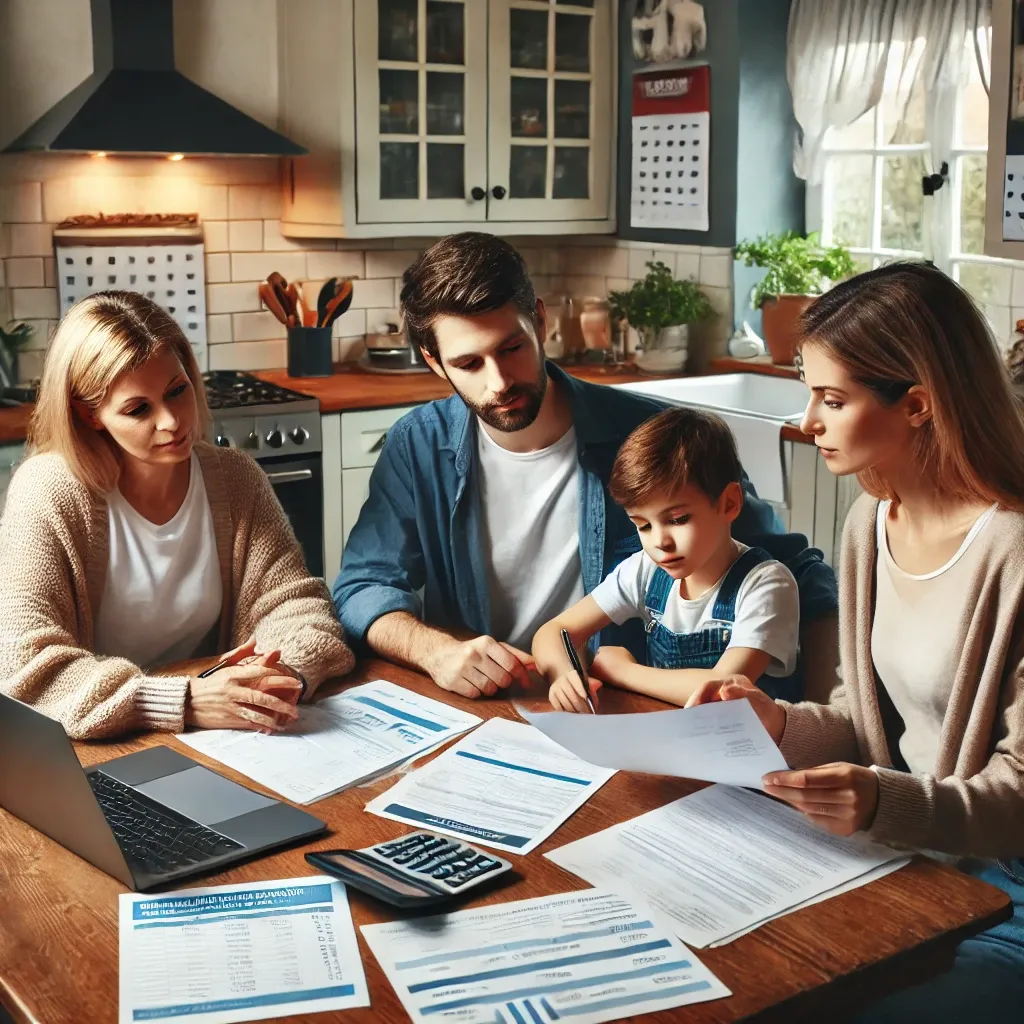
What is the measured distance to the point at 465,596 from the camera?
7.91 feet

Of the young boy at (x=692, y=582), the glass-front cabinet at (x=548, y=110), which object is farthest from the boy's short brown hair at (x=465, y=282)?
the glass-front cabinet at (x=548, y=110)

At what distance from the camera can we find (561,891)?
1.41 metres

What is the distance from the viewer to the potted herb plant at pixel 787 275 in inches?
167

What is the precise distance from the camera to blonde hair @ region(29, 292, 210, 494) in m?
2.14

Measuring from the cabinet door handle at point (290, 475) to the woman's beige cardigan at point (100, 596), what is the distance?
5.16 feet

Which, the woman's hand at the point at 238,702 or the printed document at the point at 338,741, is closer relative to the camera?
the printed document at the point at 338,741

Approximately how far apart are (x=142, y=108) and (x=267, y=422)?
0.98 m

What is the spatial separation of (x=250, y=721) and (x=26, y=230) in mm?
2811

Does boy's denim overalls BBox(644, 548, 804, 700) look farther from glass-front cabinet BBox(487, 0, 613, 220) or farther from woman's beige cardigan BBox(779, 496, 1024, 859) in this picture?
glass-front cabinet BBox(487, 0, 613, 220)

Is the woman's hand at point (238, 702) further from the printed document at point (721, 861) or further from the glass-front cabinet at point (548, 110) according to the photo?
the glass-front cabinet at point (548, 110)

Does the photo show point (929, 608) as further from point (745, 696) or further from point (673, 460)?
point (673, 460)

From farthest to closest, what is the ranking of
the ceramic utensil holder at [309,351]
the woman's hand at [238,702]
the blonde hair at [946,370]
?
1. the ceramic utensil holder at [309,351]
2. the woman's hand at [238,702]
3. the blonde hair at [946,370]

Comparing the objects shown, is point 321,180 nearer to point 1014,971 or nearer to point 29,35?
point 29,35

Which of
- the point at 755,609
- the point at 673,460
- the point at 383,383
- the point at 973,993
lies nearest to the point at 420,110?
the point at 383,383
